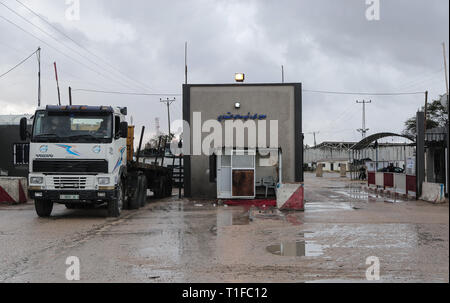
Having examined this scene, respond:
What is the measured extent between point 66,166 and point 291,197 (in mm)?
7252

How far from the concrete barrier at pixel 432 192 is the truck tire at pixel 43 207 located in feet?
44.6

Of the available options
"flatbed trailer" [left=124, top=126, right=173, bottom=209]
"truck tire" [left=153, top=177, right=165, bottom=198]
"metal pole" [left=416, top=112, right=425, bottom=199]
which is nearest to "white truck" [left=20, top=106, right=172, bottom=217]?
"flatbed trailer" [left=124, top=126, right=173, bottom=209]

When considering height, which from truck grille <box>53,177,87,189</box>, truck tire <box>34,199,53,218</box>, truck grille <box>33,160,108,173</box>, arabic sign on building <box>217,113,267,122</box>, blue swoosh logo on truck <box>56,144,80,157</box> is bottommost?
truck tire <box>34,199,53,218</box>

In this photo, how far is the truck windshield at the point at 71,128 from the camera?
41.9 ft

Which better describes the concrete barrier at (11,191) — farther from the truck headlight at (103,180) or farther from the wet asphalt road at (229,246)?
the truck headlight at (103,180)

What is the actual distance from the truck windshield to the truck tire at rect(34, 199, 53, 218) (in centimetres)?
212

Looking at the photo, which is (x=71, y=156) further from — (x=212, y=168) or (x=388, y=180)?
(x=388, y=180)

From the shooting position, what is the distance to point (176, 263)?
7.43m

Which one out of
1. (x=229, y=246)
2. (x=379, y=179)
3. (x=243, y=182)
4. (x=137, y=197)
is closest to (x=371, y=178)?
(x=379, y=179)

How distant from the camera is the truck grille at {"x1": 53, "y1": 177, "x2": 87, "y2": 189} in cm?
1277

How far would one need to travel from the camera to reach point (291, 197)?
49.6ft

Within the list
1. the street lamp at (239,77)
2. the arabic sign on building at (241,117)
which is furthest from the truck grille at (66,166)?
the street lamp at (239,77)

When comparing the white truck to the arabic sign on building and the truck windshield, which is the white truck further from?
the arabic sign on building
